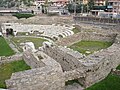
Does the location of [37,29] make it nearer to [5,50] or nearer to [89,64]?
[5,50]

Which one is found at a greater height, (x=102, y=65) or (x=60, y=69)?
(x=60, y=69)

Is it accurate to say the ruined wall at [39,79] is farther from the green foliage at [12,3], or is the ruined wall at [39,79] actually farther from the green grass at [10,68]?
the green foliage at [12,3]

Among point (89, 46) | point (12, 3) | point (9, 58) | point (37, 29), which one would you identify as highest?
point (12, 3)

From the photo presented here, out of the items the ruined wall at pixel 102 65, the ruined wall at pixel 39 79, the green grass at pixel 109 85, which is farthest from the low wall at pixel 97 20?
the ruined wall at pixel 39 79

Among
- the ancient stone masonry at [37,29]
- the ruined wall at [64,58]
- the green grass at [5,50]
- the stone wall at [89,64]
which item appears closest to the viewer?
the stone wall at [89,64]

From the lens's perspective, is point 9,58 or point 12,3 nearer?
point 9,58

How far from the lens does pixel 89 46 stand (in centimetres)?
3584

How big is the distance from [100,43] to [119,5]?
39.8 m

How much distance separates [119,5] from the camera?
75.1 metres

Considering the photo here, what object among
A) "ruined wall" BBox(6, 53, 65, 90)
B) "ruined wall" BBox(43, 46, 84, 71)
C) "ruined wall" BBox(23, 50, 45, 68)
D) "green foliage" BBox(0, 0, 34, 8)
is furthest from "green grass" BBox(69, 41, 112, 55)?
"green foliage" BBox(0, 0, 34, 8)

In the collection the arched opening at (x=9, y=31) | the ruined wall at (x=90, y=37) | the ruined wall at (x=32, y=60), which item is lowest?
the arched opening at (x=9, y=31)

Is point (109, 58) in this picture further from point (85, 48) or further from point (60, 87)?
point (85, 48)

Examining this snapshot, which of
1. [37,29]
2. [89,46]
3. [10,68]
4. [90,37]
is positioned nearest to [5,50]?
[10,68]

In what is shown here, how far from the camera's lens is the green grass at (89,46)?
33594mm
